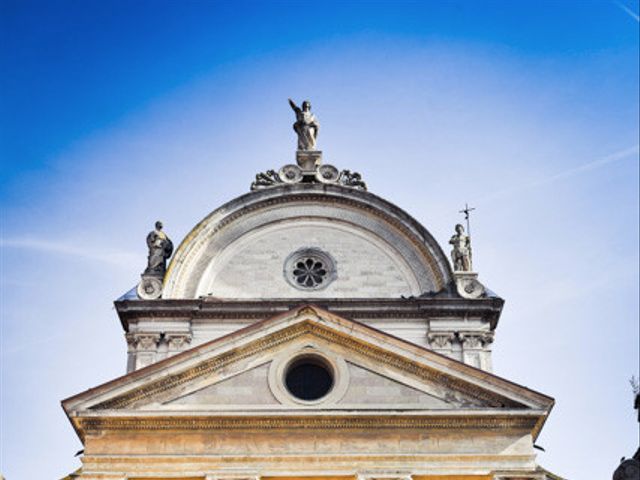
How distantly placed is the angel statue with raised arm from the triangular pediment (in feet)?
39.1

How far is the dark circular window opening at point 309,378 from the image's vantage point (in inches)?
907

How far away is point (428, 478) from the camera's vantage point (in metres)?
21.9

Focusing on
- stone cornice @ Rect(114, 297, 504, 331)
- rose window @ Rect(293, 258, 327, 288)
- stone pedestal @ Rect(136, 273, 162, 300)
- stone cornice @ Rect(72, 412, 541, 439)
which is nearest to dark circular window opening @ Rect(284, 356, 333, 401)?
stone cornice @ Rect(72, 412, 541, 439)

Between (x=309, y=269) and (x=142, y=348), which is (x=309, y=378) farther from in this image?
(x=309, y=269)

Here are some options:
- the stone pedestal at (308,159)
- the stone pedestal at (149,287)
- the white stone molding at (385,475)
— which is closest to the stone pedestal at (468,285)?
the stone pedestal at (308,159)

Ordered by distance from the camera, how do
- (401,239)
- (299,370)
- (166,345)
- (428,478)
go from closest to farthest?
(428,478) → (299,370) → (166,345) → (401,239)

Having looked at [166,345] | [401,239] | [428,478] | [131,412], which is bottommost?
[428,478]

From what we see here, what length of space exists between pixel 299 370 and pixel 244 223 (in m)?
9.50

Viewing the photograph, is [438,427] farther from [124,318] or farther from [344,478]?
[124,318]

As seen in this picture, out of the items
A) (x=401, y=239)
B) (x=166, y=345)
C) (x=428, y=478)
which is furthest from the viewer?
(x=401, y=239)

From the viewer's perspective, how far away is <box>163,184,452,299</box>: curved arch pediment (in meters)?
31.0

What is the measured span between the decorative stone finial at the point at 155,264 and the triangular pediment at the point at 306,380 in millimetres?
8018

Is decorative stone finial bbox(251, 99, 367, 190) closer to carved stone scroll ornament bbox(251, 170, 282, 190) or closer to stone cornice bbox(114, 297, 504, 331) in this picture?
carved stone scroll ornament bbox(251, 170, 282, 190)

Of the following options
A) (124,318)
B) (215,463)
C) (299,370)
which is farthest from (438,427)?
(124,318)
